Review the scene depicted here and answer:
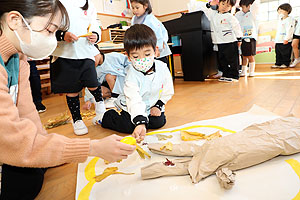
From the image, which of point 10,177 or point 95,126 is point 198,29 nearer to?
point 95,126

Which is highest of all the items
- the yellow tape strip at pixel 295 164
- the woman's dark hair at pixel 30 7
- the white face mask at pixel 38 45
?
the woman's dark hair at pixel 30 7

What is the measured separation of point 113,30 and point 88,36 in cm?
143

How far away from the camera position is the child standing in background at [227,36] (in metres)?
2.41

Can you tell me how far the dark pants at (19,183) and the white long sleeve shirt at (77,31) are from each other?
0.69 meters

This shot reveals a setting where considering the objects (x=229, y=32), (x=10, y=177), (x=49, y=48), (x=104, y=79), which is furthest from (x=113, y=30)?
(x=10, y=177)

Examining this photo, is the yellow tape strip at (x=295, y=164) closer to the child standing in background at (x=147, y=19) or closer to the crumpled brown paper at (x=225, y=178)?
the crumpled brown paper at (x=225, y=178)

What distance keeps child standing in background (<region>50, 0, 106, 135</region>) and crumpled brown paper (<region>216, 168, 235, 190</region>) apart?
2.66 ft

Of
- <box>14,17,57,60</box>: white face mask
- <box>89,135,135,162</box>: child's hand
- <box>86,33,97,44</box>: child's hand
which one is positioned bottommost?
<box>89,135,135,162</box>: child's hand

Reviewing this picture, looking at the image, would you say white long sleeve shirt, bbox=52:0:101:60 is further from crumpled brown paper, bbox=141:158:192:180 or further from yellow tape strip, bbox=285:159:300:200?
yellow tape strip, bbox=285:159:300:200

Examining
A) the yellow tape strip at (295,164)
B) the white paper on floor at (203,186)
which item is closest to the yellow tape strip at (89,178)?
the white paper on floor at (203,186)

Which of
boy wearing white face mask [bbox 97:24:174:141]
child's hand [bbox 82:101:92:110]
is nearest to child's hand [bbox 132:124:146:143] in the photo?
boy wearing white face mask [bbox 97:24:174:141]

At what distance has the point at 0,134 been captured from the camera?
0.41m

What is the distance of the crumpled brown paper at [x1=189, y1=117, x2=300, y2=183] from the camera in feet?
2.06

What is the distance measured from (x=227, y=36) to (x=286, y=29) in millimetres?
1518
